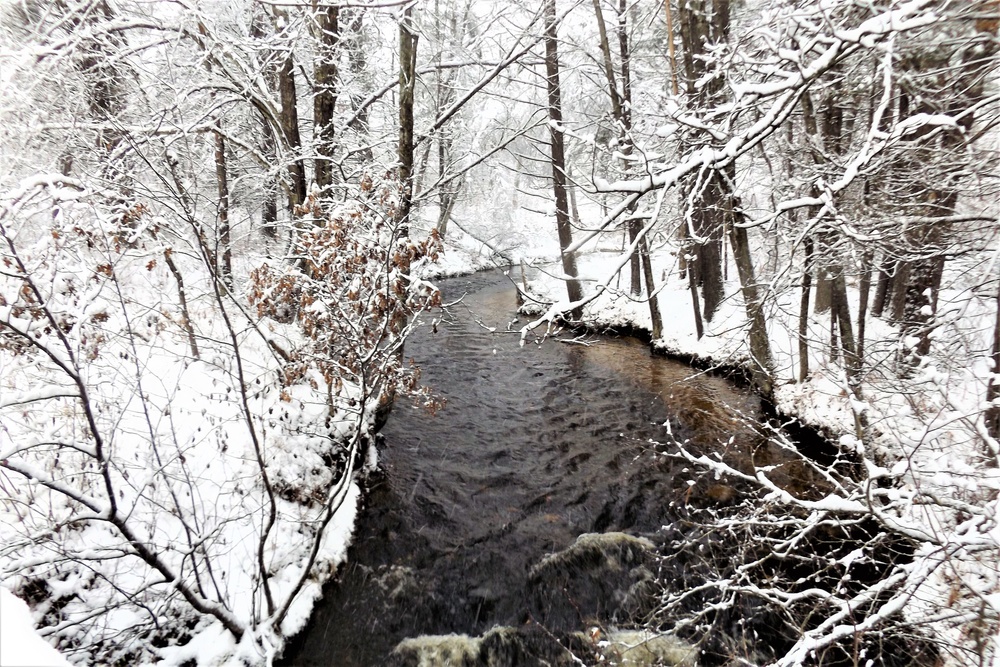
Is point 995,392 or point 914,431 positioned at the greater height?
point 995,392

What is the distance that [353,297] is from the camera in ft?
17.0

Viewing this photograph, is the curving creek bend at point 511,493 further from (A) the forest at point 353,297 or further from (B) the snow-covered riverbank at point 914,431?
(B) the snow-covered riverbank at point 914,431

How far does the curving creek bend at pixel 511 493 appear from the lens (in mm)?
4574

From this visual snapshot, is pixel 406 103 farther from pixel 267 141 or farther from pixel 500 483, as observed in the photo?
pixel 500 483

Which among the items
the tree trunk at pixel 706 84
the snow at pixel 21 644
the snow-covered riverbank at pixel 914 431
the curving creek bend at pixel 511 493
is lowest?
the curving creek bend at pixel 511 493

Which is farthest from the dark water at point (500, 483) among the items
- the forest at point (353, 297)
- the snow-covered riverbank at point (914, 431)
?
the snow-covered riverbank at point (914, 431)

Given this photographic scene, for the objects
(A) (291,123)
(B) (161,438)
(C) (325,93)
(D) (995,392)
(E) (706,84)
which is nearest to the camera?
(D) (995,392)

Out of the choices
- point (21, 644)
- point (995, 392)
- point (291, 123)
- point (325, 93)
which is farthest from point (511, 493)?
point (291, 123)

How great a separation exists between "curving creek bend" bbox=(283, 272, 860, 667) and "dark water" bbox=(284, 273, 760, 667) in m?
0.02

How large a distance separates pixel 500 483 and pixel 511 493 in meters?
0.26

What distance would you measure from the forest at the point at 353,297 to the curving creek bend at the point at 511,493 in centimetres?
46

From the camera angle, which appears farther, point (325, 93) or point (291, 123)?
point (291, 123)

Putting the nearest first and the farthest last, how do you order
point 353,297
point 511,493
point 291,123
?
1. point 353,297
2. point 511,493
3. point 291,123

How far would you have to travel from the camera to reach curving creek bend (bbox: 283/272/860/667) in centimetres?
457
